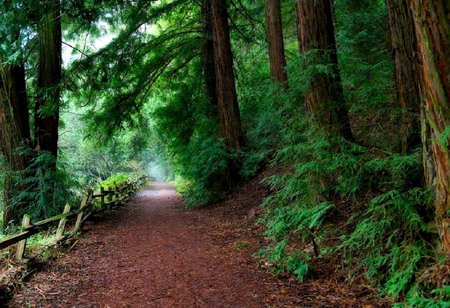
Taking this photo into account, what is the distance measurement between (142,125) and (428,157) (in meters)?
11.6

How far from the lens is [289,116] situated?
19.2 feet

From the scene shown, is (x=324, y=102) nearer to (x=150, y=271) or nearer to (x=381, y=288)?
(x=381, y=288)

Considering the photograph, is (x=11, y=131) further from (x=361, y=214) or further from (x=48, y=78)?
(x=361, y=214)

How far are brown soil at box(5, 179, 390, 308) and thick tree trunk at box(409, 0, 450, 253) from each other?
3.70 feet

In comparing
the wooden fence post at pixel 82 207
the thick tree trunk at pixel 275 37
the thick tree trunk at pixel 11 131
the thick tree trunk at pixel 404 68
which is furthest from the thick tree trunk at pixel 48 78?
the thick tree trunk at pixel 404 68

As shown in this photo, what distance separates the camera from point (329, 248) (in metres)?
4.41

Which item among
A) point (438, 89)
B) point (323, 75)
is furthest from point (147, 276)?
point (438, 89)

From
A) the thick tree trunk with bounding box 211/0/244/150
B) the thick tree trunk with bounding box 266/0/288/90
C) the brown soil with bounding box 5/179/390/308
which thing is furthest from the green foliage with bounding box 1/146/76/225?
the thick tree trunk with bounding box 266/0/288/90

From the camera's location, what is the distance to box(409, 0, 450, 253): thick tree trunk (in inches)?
123

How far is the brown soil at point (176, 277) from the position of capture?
3.94 metres

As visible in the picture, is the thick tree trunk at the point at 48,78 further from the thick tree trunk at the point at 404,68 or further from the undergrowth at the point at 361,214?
the thick tree trunk at the point at 404,68

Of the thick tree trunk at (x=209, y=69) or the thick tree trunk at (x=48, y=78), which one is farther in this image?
the thick tree trunk at (x=209, y=69)

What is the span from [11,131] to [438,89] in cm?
979

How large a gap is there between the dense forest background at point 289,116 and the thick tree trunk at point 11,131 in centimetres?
3
